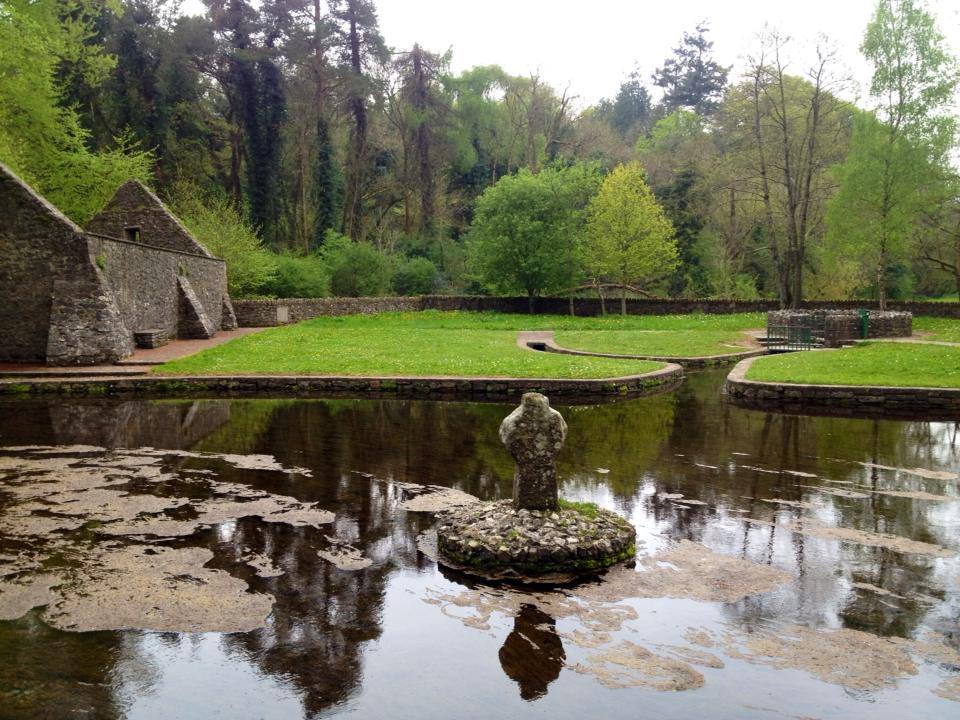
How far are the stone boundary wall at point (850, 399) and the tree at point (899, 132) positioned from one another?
739 inches

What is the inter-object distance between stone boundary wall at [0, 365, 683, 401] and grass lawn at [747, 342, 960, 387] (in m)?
3.27

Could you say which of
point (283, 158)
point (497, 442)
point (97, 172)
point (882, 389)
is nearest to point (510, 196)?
point (283, 158)

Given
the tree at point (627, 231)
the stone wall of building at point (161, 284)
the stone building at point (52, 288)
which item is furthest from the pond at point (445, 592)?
the tree at point (627, 231)

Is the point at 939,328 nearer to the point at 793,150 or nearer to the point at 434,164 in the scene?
the point at 793,150

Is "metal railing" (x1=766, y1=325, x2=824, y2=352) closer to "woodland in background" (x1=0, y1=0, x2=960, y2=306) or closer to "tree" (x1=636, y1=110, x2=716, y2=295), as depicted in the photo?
"woodland in background" (x1=0, y1=0, x2=960, y2=306)

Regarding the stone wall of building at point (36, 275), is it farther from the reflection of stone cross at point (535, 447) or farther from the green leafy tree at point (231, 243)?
the reflection of stone cross at point (535, 447)

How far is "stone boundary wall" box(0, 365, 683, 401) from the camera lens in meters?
16.4

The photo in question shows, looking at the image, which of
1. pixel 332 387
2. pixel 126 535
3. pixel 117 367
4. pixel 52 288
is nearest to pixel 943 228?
pixel 332 387

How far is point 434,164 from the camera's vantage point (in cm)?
4856

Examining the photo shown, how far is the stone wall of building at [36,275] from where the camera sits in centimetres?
1986

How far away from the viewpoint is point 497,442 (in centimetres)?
1195

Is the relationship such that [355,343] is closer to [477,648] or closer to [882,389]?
[882,389]

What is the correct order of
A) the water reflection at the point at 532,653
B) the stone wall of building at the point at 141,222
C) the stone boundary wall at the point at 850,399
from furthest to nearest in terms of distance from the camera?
the stone wall of building at the point at 141,222
the stone boundary wall at the point at 850,399
the water reflection at the point at 532,653

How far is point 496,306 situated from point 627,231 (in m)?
9.21
